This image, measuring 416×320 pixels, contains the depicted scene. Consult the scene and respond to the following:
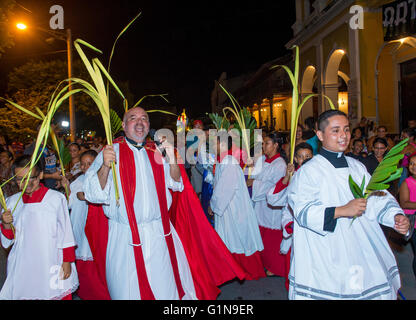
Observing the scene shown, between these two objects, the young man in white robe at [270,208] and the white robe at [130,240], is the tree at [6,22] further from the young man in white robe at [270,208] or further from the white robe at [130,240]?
the white robe at [130,240]

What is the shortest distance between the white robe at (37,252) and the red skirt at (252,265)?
2621 millimetres

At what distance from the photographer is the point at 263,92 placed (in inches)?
1069

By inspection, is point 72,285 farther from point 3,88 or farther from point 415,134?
point 3,88

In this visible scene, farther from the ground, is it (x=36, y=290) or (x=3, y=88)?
(x=3, y=88)

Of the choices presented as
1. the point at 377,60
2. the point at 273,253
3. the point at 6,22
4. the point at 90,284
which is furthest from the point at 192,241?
the point at 377,60

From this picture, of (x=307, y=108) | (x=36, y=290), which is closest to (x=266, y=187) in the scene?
(x=36, y=290)

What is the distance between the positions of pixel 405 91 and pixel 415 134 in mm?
6674

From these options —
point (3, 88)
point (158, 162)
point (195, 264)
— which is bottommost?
point (195, 264)

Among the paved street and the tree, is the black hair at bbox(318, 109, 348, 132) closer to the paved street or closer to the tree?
the paved street

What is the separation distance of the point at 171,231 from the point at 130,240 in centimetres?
60

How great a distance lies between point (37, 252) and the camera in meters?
3.44

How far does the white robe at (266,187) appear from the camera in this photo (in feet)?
18.0

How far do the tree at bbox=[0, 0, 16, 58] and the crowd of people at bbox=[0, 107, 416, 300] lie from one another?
824cm

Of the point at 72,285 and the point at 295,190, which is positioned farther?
the point at 72,285
